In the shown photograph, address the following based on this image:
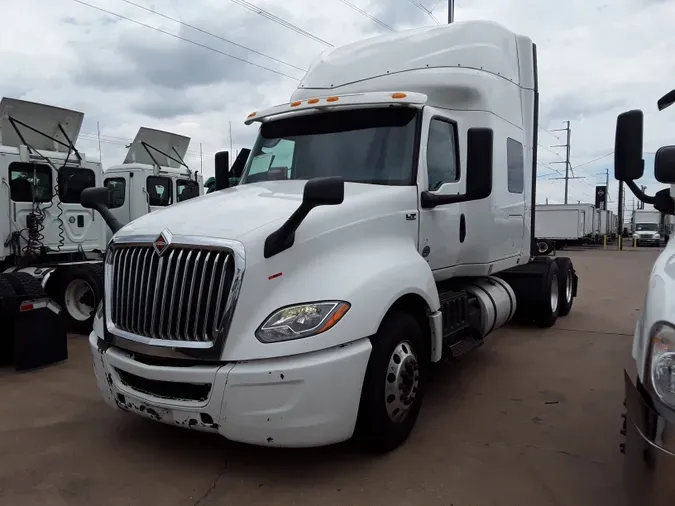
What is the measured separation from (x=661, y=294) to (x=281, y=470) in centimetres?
252

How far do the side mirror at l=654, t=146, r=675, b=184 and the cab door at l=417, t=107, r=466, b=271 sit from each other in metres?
1.80

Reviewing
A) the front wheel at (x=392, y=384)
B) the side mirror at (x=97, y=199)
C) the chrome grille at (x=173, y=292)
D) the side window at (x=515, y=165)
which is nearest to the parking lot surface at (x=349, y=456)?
the front wheel at (x=392, y=384)

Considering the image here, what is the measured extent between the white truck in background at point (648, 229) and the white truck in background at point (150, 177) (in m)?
39.8

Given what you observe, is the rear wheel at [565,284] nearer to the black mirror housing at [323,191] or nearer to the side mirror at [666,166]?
the side mirror at [666,166]

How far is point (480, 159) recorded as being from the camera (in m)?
4.30

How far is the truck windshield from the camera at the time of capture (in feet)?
15.4

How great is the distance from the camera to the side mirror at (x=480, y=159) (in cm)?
427

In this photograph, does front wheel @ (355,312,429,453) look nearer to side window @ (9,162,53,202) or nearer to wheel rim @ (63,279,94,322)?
wheel rim @ (63,279,94,322)

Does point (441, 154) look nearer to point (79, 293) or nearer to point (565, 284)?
point (565, 284)

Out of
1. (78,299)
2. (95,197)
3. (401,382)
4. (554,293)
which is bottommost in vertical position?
(554,293)

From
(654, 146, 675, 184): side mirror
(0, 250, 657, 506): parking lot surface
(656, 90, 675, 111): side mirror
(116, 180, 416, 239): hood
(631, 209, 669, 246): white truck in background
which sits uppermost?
(656, 90, 675, 111): side mirror

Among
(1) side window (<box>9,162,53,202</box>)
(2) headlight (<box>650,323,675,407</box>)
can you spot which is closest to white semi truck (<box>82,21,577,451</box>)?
(2) headlight (<box>650,323,675,407</box>)

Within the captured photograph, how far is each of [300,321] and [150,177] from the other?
28.3 feet

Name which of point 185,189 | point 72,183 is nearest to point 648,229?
point 185,189
